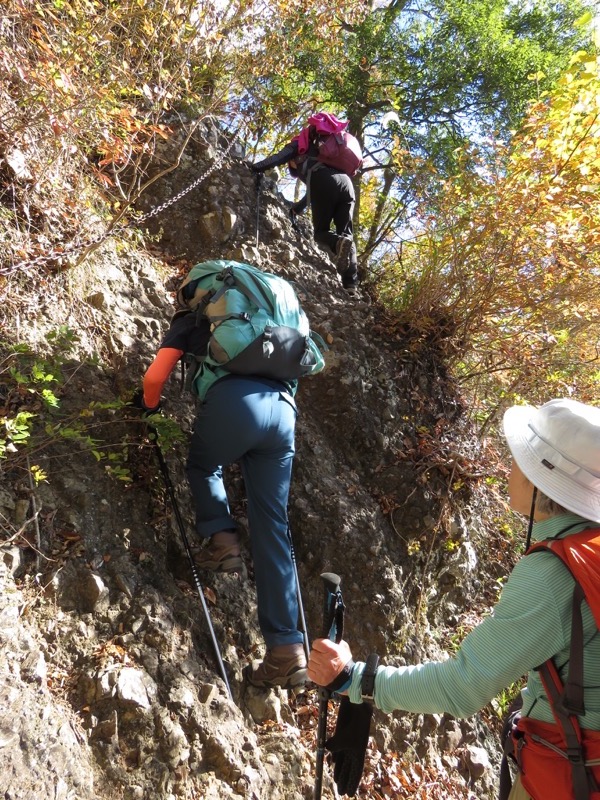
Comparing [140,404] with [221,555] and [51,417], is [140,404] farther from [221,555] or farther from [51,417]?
[221,555]

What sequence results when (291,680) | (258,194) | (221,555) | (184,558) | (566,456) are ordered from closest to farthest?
(566,456)
(291,680)
(221,555)
(184,558)
(258,194)

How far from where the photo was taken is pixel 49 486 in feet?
11.7

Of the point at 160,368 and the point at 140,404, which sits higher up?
the point at 160,368

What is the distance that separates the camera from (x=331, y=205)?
7.03 m

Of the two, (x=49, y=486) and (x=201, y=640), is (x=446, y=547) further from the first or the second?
(x=49, y=486)

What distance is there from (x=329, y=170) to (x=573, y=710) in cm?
625

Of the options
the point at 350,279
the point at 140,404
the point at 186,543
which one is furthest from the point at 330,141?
→ the point at 186,543

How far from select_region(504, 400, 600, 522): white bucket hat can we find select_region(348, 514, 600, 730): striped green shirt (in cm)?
8

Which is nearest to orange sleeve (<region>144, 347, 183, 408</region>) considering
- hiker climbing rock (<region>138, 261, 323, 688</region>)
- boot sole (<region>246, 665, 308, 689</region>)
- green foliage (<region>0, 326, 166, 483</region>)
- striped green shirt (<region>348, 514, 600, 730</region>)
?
hiker climbing rock (<region>138, 261, 323, 688</region>)

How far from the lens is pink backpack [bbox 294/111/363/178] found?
6.60 metres

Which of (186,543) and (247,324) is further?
(186,543)

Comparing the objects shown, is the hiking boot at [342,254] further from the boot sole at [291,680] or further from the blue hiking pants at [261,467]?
the boot sole at [291,680]

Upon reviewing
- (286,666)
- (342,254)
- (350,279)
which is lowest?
(286,666)

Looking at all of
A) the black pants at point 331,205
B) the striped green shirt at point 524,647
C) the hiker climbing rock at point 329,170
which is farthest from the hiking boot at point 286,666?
the black pants at point 331,205
